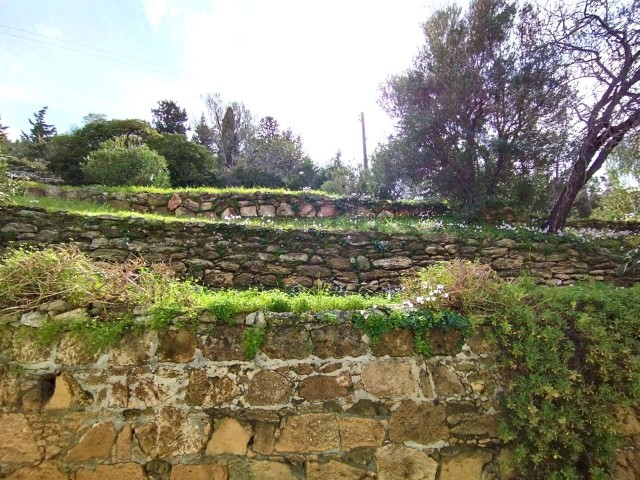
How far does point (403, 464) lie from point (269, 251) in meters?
3.32

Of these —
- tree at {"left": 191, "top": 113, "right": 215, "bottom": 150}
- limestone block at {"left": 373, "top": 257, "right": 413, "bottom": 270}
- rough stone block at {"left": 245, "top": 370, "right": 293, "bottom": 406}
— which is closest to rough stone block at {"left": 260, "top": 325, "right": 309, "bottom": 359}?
rough stone block at {"left": 245, "top": 370, "right": 293, "bottom": 406}

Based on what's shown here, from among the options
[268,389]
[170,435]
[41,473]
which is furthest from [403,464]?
[41,473]

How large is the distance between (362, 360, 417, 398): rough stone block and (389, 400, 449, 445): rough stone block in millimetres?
85

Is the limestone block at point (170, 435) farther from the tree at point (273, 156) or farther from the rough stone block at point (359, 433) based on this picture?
the tree at point (273, 156)

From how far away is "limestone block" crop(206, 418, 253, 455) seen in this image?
87.6 inches

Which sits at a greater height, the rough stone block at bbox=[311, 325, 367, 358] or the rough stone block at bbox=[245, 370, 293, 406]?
the rough stone block at bbox=[311, 325, 367, 358]

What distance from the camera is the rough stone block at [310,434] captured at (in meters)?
2.23

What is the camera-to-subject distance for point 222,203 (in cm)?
751

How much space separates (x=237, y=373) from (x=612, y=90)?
746cm

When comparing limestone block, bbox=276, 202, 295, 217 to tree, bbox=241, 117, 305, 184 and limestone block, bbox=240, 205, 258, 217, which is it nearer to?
limestone block, bbox=240, 205, 258, 217

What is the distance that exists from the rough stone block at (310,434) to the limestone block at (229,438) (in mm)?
206

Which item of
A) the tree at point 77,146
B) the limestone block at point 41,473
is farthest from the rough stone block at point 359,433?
the tree at point 77,146

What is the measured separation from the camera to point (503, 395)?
235 centimetres

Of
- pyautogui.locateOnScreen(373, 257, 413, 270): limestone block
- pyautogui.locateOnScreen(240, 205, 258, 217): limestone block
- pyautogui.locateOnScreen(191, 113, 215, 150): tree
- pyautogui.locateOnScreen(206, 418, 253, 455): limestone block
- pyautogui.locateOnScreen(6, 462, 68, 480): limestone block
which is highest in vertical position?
pyautogui.locateOnScreen(191, 113, 215, 150): tree
